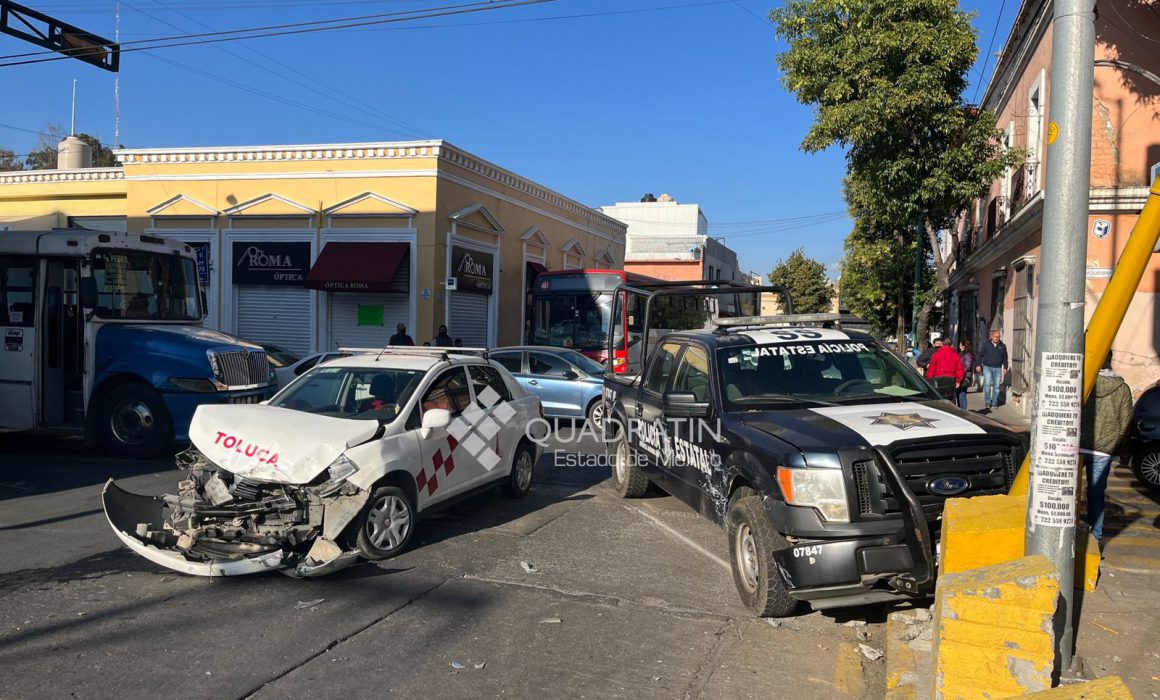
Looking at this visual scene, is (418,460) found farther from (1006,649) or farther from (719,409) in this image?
(1006,649)

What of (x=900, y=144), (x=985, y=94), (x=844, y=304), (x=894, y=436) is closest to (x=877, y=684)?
(x=894, y=436)

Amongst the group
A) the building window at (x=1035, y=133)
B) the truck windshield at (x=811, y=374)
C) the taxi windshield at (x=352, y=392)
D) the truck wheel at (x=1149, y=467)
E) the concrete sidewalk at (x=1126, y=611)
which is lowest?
the concrete sidewalk at (x=1126, y=611)

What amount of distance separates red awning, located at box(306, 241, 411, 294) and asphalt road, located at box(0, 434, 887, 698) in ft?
48.4

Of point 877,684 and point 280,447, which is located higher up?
point 280,447

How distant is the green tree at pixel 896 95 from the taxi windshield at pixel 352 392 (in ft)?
38.9

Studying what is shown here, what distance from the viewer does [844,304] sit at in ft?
148

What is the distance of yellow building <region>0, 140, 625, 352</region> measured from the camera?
22.4 meters

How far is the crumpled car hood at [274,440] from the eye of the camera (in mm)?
5973

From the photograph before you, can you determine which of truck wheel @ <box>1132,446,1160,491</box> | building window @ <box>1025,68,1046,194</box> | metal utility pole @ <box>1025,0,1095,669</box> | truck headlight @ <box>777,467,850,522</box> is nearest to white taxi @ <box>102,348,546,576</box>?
truck headlight @ <box>777,467,850,522</box>

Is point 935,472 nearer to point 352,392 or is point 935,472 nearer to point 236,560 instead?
point 236,560

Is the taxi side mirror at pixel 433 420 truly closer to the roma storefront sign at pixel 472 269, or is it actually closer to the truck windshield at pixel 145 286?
the truck windshield at pixel 145 286

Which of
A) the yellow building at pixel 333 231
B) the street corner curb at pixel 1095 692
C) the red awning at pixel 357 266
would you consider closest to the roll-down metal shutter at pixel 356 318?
the yellow building at pixel 333 231

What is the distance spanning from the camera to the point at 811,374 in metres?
6.53

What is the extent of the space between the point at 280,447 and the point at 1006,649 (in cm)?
474
